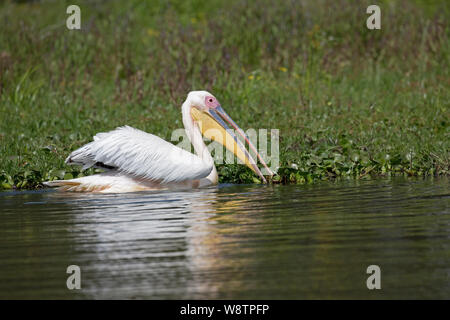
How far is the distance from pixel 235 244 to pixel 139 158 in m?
3.21

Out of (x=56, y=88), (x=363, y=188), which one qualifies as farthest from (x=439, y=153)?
(x=56, y=88)

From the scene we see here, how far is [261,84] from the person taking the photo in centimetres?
1237

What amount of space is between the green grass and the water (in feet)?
4.09

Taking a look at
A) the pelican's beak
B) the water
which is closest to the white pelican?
the pelican's beak

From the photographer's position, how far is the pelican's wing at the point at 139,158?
8.21m

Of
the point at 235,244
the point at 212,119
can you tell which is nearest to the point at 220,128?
the point at 212,119

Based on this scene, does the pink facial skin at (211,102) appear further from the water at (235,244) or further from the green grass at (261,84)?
the water at (235,244)

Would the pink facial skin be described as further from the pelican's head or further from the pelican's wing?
the pelican's wing

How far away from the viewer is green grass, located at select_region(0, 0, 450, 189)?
29.9 ft

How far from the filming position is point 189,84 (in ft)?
41.6

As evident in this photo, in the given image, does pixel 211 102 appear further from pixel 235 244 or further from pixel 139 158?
pixel 235 244

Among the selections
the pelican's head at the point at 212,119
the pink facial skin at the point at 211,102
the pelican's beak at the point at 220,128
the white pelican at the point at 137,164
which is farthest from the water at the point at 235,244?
the pink facial skin at the point at 211,102

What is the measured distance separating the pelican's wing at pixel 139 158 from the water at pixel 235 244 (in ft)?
1.78

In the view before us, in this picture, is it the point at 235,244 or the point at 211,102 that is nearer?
the point at 235,244
